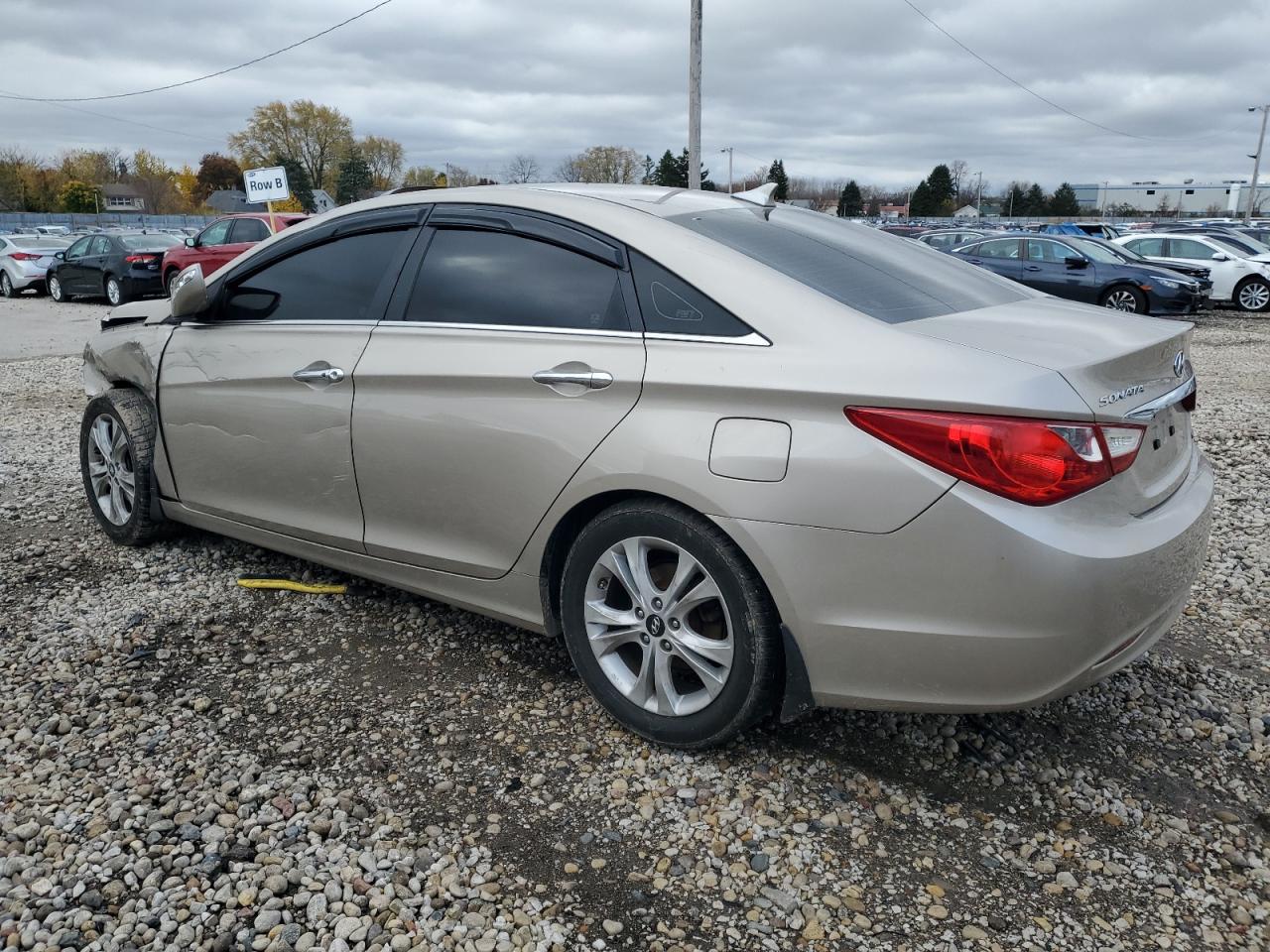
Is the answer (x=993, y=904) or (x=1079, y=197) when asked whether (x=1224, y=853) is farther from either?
(x=1079, y=197)

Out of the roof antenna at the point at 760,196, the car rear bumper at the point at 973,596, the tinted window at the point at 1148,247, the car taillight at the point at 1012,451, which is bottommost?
the car rear bumper at the point at 973,596

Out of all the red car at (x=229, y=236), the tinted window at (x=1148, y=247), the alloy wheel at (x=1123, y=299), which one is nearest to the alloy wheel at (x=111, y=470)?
the red car at (x=229, y=236)

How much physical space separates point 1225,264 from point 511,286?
63.9 feet

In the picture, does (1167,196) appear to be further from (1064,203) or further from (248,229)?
(248,229)

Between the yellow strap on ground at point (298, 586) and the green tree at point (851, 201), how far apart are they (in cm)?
7862

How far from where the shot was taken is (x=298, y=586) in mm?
4129

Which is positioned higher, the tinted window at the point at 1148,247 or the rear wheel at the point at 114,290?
the tinted window at the point at 1148,247

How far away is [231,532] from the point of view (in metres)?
4.07

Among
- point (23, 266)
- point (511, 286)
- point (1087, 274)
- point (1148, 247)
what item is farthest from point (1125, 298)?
point (23, 266)

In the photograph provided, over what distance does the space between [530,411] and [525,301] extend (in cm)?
39

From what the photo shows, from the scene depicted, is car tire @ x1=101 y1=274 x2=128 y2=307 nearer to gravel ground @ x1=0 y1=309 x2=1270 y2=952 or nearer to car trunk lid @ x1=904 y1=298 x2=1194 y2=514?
gravel ground @ x1=0 y1=309 x2=1270 y2=952

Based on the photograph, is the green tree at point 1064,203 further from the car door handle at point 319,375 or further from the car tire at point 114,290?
the car door handle at point 319,375

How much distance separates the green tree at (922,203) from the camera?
85.2 metres

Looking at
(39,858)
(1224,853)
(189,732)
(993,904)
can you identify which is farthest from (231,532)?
(1224,853)
